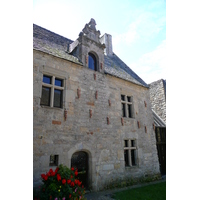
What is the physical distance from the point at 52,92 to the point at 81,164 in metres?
2.97

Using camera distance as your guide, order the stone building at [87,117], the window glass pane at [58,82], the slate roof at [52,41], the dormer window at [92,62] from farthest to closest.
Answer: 1. the dormer window at [92,62]
2. the slate roof at [52,41]
3. the window glass pane at [58,82]
4. the stone building at [87,117]

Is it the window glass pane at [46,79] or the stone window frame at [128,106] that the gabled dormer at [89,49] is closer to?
the window glass pane at [46,79]

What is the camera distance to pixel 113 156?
643cm

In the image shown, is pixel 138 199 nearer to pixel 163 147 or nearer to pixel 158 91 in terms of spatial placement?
pixel 163 147

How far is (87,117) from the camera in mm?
6066

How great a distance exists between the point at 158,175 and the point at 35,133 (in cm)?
670

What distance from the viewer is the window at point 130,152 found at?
7121 mm

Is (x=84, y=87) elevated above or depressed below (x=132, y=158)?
above

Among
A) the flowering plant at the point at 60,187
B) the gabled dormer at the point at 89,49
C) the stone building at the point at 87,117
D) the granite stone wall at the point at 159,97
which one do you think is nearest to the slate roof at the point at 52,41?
the stone building at the point at 87,117

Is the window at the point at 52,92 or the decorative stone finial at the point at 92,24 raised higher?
the decorative stone finial at the point at 92,24

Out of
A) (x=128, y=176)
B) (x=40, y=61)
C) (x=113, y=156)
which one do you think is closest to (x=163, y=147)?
(x=128, y=176)

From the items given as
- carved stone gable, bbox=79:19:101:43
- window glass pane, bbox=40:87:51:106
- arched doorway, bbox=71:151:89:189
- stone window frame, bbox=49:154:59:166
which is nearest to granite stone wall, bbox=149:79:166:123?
carved stone gable, bbox=79:19:101:43

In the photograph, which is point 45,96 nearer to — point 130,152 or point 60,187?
point 60,187
